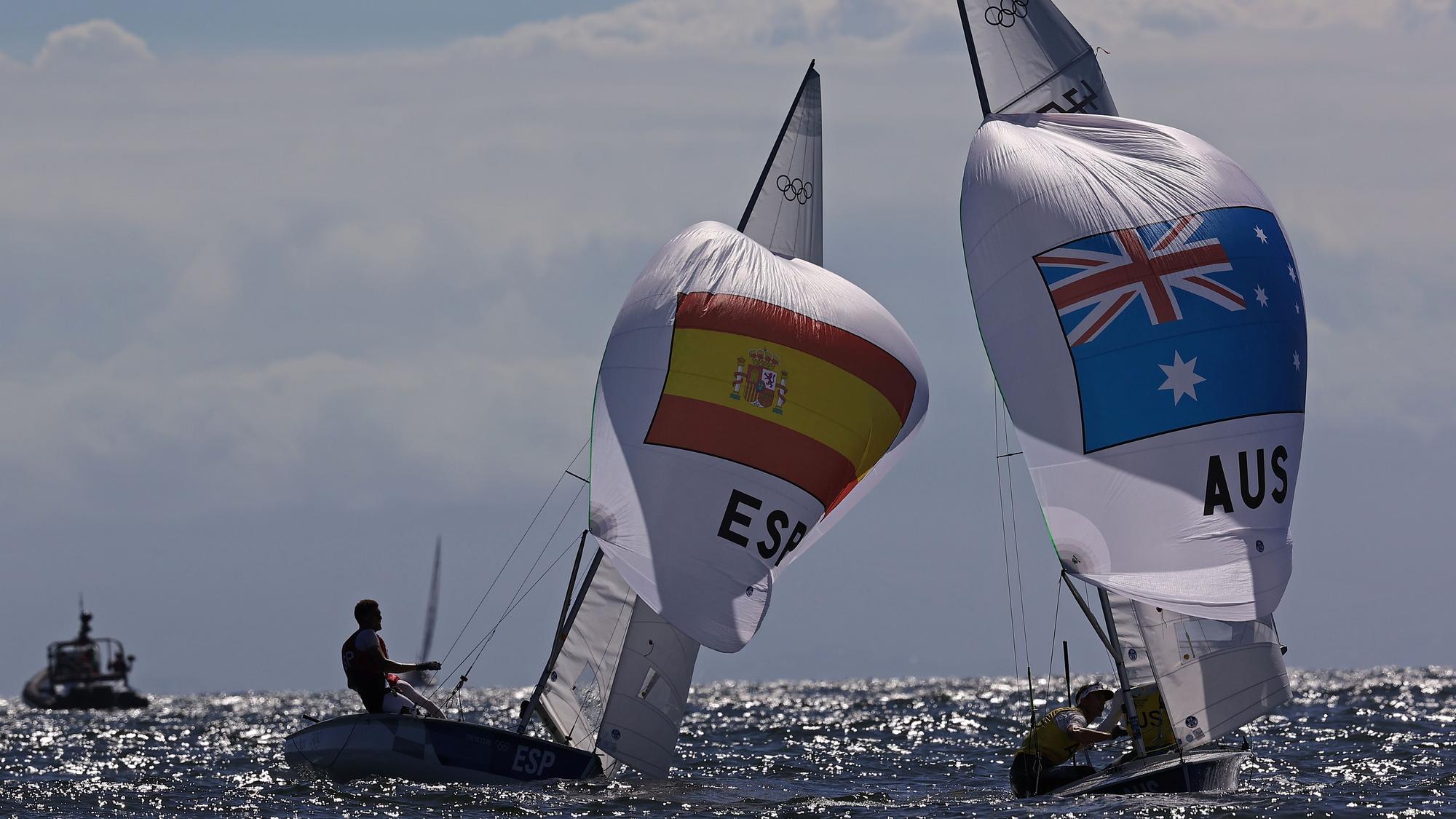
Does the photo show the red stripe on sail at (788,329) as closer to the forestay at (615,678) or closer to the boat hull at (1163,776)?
the forestay at (615,678)

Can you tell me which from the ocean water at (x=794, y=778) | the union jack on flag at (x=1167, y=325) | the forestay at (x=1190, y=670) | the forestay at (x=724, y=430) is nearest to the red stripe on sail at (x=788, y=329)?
the forestay at (x=724, y=430)

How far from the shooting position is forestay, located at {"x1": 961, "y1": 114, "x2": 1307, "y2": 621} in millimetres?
15875

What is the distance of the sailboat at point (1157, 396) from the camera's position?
15.9 m

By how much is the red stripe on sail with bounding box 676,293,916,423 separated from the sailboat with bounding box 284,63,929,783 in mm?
20

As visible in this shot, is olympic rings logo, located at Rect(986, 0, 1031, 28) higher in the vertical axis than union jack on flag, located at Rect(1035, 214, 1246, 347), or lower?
higher

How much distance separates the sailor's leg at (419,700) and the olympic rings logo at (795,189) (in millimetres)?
7246

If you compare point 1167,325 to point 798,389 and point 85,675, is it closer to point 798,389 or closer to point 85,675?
A: point 798,389

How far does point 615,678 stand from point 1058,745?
472 centimetres

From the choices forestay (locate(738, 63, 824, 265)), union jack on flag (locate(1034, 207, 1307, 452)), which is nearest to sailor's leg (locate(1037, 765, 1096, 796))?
union jack on flag (locate(1034, 207, 1307, 452))

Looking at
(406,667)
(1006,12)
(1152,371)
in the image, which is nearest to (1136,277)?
(1152,371)

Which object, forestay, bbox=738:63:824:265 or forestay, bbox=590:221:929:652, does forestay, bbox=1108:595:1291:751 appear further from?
forestay, bbox=738:63:824:265

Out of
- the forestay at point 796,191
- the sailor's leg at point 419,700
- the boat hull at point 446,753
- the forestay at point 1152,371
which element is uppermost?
the forestay at point 796,191

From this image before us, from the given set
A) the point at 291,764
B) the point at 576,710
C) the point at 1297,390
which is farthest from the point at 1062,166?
the point at 291,764

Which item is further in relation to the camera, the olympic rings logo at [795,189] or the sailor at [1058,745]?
the olympic rings logo at [795,189]
